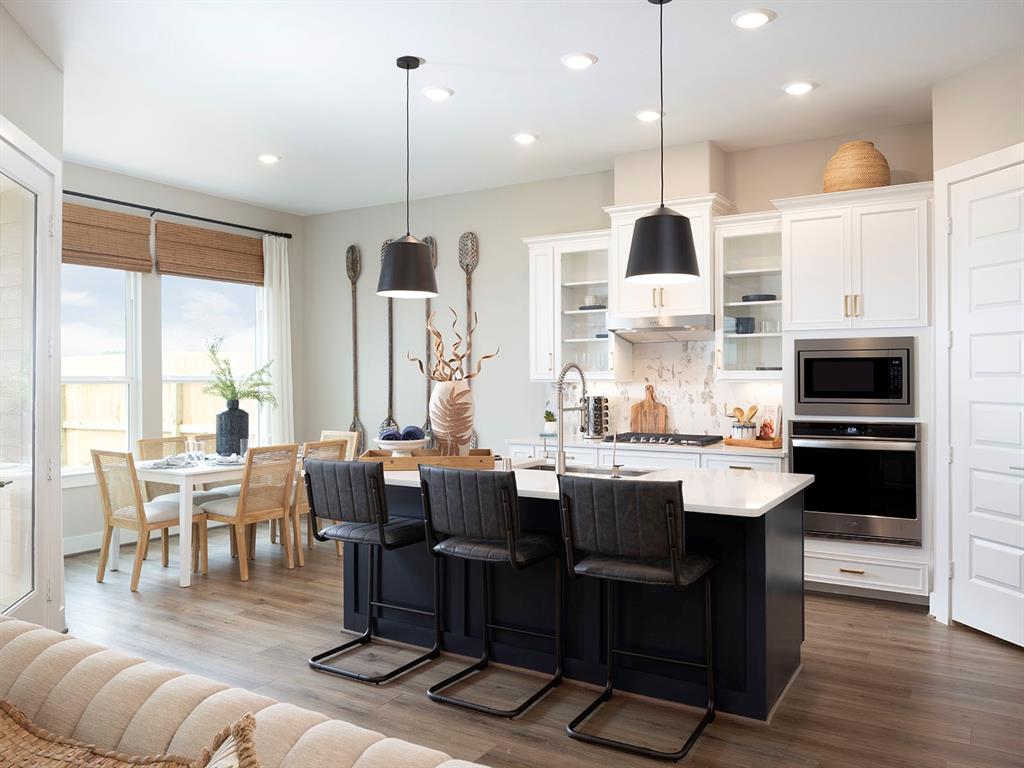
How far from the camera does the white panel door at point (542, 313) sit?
19.4 feet

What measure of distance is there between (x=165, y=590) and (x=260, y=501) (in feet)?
2.61

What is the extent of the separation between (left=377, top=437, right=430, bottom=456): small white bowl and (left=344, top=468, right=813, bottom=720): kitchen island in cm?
11

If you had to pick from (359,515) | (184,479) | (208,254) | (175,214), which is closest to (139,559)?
(184,479)

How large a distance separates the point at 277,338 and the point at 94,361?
168 centimetres

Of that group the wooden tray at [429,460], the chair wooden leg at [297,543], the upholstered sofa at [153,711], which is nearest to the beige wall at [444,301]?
the chair wooden leg at [297,543]

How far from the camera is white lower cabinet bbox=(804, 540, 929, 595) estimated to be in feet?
14.6

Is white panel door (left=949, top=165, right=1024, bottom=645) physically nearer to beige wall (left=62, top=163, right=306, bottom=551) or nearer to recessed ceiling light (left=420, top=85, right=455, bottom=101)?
recessed ceiling light (left=420, top=85, right=455, bottom=101)

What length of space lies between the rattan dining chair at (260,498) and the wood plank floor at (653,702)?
1.63 feet

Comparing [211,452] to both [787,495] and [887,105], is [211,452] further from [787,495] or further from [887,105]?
[887,105]

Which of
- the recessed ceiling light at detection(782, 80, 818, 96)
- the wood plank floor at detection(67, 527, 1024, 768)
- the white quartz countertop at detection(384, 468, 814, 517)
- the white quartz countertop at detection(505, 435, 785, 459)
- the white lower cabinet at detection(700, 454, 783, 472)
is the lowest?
the wood plank floor at detection(67, 527, 1024, 768)

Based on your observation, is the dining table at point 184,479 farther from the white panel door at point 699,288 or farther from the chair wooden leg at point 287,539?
the white panel door at point 699,288

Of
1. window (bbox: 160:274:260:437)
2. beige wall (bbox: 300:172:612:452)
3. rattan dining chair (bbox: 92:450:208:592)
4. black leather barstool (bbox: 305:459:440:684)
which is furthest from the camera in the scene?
window (bbox: 160:274:260:437)

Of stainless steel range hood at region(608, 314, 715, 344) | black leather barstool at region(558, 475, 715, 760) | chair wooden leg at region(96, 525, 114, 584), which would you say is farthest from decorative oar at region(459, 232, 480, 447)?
black leather barstool at region(558, 475, 715, 760)

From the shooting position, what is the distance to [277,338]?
7.41 meters
